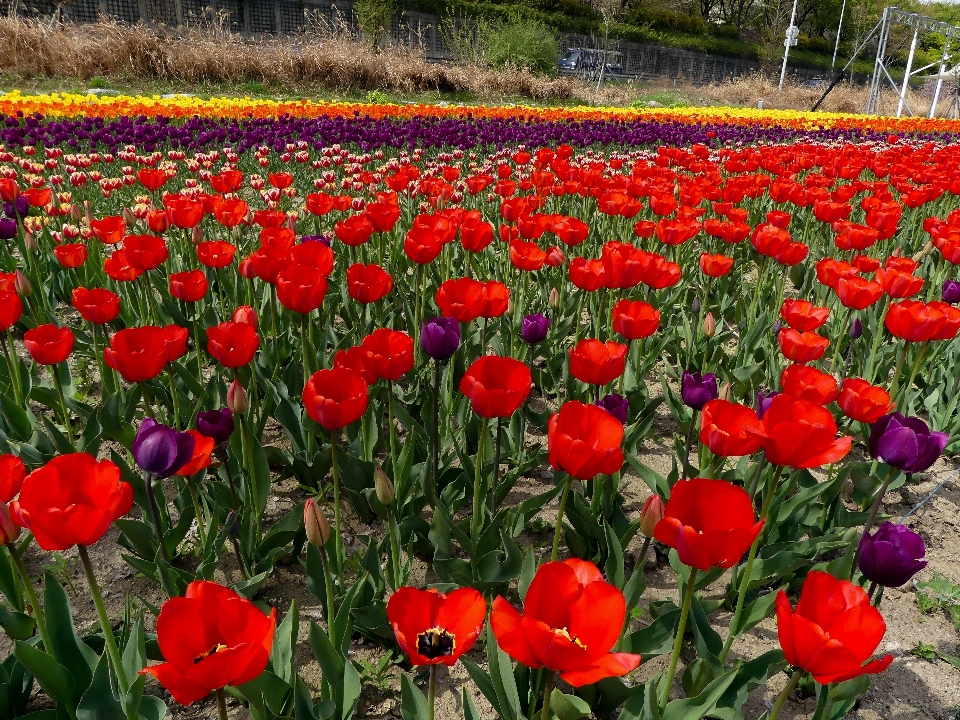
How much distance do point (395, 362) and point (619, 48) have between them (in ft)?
151

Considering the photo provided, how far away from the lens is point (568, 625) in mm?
1091

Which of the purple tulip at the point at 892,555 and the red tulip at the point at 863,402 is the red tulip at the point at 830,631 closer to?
the purple tulip at the point at 892,555

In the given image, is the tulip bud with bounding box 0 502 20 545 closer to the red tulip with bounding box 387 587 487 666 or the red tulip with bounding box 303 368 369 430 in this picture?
the red tulip with bounding box 303 368 369 430

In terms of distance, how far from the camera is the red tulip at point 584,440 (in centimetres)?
133

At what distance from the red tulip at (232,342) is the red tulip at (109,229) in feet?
5.25

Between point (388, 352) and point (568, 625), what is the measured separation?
957 millimetres

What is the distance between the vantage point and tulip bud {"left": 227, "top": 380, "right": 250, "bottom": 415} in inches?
71.8

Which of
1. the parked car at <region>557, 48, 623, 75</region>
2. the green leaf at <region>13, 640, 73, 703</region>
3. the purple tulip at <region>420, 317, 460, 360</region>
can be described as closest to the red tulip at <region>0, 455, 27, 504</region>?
the green leaf at <region>13, 640, 73, 703</region>

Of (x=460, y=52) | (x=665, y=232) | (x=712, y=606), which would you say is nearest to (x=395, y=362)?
(x=712, y=606)

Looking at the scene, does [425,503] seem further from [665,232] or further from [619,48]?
[619,48]

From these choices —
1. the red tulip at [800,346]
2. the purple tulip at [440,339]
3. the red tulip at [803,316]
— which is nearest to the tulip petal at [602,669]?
the purple tulip at [440,339]

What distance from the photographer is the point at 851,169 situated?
5.77m

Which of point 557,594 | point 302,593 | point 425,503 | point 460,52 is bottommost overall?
point 302,593

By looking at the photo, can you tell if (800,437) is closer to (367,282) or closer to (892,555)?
(892,555)
